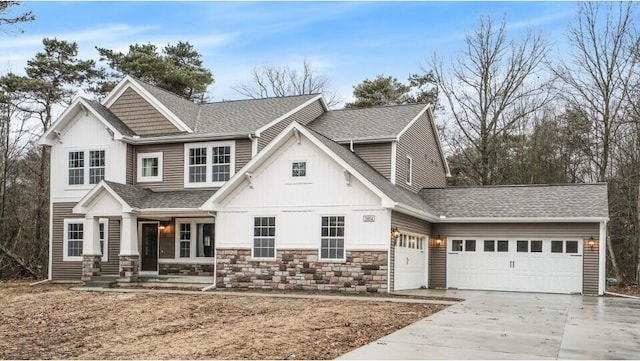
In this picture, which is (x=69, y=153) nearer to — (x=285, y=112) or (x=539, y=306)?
(x=285, y=112)

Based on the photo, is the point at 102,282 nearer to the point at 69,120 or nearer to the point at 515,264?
the point at 69,120

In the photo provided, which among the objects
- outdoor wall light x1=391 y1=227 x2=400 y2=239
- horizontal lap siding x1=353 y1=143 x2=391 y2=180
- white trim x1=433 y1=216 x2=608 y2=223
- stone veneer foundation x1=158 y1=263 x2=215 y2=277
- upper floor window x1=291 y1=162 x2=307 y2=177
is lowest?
stone veneer foundation x1=158 y1=263 x2=215 y2=277

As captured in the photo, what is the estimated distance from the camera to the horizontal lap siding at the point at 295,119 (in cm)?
2166

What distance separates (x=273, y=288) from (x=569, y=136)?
17898mm

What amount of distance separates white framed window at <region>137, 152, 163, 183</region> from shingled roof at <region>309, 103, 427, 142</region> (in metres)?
5.67

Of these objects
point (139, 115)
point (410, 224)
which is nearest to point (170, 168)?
point (139, 115)

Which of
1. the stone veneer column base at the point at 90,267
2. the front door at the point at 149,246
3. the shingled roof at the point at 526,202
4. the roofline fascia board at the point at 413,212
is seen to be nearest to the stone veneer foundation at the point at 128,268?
the stone veneer column base at the point at 90,267

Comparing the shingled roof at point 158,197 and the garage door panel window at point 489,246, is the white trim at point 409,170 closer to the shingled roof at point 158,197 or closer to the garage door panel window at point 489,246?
the garage door panel window at point 489,246

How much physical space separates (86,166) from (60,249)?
10.4 feet

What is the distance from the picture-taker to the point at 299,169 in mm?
18672

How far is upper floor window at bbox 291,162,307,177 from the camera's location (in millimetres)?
18625

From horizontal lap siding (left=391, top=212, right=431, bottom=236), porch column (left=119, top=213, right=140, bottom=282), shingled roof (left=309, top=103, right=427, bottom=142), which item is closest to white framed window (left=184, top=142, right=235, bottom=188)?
porch column (left=119, top=213, right=140, bottom=282)

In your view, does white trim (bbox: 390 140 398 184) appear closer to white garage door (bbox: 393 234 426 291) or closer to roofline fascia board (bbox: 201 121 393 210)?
white garage door (bbox: 393 234 426 291)

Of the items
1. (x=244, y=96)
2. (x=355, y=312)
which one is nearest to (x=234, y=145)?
(x=355, y=312)
